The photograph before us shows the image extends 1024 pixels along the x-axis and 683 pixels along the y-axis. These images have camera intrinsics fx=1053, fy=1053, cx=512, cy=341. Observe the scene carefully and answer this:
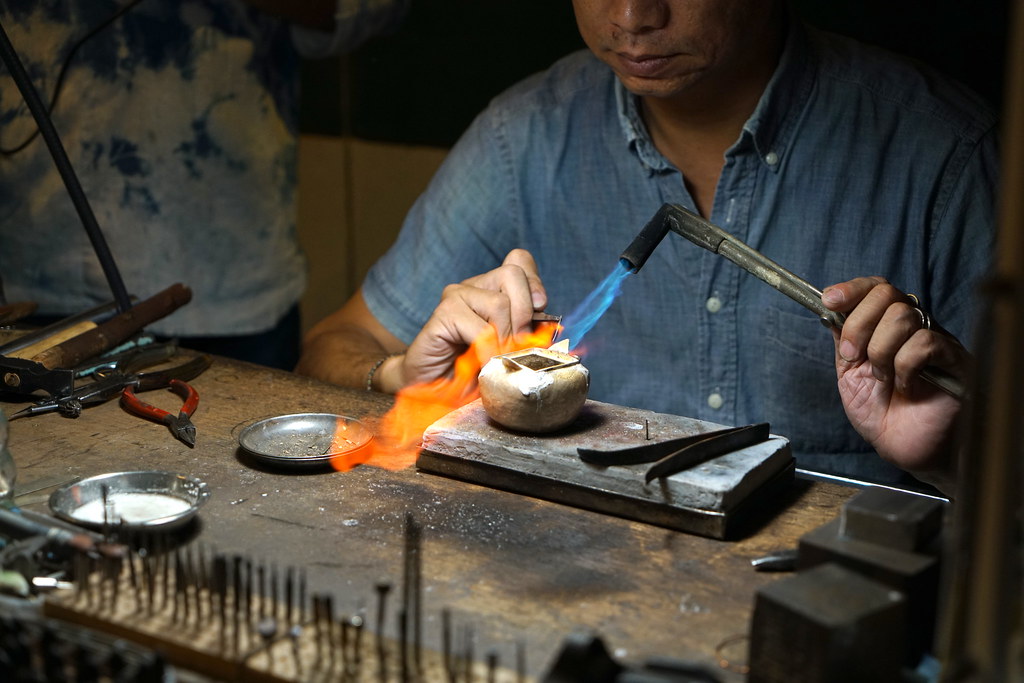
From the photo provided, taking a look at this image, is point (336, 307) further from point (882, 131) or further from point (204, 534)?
point (204, 534)

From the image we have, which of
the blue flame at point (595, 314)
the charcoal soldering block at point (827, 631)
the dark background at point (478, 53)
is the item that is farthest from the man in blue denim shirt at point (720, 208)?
the charcoal soldering block at point (827, 631)

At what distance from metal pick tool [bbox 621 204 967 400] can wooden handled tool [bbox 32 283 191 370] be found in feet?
4.28

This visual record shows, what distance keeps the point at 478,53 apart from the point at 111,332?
8.55ft

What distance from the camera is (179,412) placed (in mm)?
2402

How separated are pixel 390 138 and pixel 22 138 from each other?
223 centimetres

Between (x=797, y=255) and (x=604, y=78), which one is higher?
(x=604, y=78)

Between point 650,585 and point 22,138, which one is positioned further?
point 22,138

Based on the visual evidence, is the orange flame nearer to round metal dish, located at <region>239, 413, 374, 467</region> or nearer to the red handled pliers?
round metal dish, located at <region>239, 413, 374, 467</region>

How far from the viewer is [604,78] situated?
10.8 feet

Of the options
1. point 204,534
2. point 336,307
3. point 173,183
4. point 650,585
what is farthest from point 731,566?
point 336,307

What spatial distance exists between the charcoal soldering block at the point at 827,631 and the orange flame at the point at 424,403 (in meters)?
1.01

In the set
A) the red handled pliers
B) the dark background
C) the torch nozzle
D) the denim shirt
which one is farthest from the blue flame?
the dark background

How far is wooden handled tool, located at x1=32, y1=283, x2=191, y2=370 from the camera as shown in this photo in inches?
101

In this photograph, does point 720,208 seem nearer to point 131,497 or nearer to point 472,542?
point 472,542
